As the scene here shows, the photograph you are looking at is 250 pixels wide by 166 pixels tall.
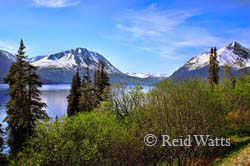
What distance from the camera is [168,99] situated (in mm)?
30172

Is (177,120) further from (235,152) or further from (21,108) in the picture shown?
(21,108)

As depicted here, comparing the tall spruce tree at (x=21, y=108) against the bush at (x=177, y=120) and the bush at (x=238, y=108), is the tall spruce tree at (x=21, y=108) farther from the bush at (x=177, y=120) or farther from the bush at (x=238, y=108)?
the bush at (x=238, y=108)

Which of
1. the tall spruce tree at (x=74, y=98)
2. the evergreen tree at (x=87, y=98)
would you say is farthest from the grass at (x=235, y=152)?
the tall spruce tree at (x=74, y=98)

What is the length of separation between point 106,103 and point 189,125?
1642 centimetres

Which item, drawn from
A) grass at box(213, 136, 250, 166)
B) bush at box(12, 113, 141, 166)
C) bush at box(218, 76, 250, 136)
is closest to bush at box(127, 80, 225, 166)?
grass at box(213, 136, 250, 166)

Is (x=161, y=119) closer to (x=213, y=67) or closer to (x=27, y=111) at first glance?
(x=27, y=111)

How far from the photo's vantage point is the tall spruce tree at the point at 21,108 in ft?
110

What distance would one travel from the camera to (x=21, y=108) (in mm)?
33812

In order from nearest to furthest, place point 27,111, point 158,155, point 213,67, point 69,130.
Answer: point 69,130 < point 158,155 < point 27,111 < point 213,67

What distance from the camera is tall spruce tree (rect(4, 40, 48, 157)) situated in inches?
1324

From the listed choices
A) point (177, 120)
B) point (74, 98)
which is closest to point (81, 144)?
point (177, 120)

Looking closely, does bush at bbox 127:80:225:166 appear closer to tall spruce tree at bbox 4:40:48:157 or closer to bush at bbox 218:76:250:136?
bush at bbox 218:76:250:136

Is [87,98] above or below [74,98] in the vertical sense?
above

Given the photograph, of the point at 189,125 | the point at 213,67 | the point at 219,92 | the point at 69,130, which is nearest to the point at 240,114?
the point at 219,92
